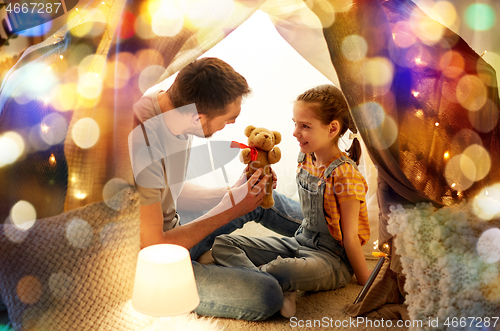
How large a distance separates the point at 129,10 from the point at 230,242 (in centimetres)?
91

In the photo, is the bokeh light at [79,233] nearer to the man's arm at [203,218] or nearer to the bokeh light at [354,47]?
the man's arm at [203,218]

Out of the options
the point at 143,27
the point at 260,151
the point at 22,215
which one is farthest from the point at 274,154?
the point at 22,215

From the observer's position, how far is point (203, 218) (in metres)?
1.23

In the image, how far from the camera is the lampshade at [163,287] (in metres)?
0.84

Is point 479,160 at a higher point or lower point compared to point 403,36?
lower

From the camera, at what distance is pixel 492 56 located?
1.49m

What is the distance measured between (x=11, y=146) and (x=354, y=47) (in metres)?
1.06

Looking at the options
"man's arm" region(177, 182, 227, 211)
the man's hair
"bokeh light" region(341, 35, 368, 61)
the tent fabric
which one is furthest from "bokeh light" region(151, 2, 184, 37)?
"man's arm" region(177, 182, 227, 211)

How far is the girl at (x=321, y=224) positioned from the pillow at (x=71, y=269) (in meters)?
0.46

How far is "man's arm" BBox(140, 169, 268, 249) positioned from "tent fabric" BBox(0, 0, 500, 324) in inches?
6.5

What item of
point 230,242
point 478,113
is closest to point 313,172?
point 230,242

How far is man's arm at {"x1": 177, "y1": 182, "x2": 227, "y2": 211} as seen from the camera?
150cm

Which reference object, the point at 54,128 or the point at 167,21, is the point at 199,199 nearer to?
the point at 54,128

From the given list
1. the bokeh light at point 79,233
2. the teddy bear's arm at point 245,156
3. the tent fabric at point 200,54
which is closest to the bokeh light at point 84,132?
the tent fabric at point 200,54
